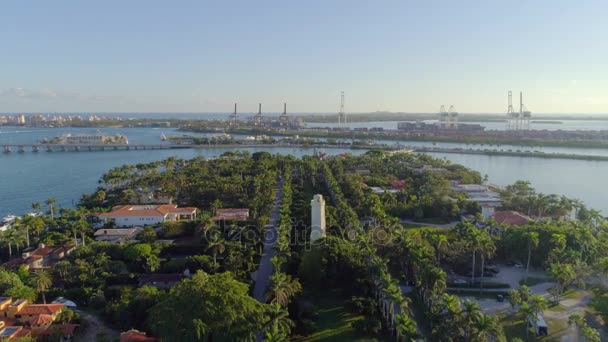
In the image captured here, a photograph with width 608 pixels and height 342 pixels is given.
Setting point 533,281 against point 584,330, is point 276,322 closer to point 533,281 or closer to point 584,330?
point 584,330

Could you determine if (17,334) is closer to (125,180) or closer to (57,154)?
(125,180)

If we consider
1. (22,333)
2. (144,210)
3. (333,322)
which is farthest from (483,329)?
(144,210)

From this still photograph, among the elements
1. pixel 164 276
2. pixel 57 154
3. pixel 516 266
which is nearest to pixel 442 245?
pixel 516 266

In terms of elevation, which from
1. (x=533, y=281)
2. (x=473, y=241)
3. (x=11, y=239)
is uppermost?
(x=473, y=241)

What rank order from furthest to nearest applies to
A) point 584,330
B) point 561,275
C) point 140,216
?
1. point 140,216
2. point 561,275
3. point 584,330

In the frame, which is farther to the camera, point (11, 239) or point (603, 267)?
point (11, 239)

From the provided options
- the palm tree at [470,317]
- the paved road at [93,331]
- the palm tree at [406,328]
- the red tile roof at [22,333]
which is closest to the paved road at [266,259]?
the paved road at [93,331]

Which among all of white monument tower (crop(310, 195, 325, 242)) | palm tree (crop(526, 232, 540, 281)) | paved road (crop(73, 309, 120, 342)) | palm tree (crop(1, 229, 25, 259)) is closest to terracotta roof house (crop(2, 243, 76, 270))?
palm tree (crop(1, 229, 25, 259))

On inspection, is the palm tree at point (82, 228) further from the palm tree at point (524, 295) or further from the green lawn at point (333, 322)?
the palm tree at point (524, 295)
